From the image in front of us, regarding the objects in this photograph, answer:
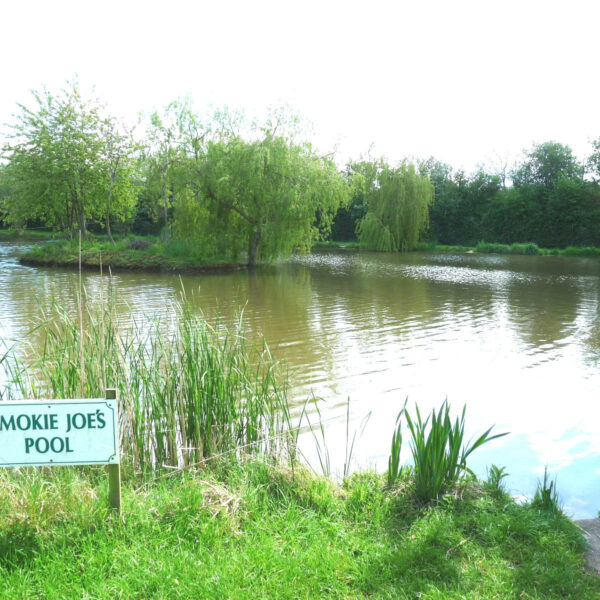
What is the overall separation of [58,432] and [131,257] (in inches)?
710

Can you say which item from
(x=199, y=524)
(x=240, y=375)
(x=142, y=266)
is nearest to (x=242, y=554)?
(x=199, y=524)

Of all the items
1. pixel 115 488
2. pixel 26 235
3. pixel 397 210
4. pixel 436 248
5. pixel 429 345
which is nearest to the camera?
pixel 115 488

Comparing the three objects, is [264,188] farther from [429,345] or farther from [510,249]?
[510,249]

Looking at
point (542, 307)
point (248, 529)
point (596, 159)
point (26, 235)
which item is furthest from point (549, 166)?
point (248, 529)

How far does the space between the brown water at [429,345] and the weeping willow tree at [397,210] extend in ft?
40.2

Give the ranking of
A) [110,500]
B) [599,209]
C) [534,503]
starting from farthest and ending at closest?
[599,209], [534,503], [110,500]

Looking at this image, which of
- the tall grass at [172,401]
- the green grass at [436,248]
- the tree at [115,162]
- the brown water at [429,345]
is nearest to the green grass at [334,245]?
the green grass at [436,248]

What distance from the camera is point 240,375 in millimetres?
3477

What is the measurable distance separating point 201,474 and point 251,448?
0.46 m

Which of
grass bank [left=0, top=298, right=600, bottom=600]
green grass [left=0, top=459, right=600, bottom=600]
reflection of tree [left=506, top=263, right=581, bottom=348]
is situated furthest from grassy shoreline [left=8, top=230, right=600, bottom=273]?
green grass [left=0, top=459, right=600, bottom=600]

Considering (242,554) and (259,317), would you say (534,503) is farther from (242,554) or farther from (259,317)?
(259,317)

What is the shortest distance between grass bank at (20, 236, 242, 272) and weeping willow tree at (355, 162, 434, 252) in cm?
1309

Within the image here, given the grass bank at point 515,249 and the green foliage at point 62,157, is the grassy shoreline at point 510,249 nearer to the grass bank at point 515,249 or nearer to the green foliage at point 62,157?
the grass bank at point 515,249

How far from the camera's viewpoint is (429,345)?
797cm
